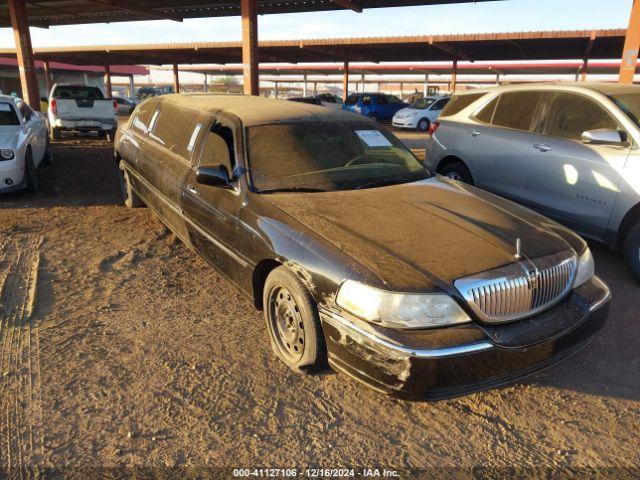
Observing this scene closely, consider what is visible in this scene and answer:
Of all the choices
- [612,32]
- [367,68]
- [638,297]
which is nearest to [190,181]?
[638,297]

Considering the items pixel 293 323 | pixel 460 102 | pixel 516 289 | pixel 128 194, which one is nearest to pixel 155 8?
pixel 128 194

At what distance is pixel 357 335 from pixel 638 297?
3103 millimetres

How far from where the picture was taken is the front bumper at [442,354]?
2.26 metres

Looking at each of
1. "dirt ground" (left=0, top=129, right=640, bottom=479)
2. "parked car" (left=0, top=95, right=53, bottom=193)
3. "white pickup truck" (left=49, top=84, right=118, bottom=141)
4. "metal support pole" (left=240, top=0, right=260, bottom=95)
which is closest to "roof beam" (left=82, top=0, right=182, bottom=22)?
"white pickup truck" (left=49, top=84, right=118, bottom=141)

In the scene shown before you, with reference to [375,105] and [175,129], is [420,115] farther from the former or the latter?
[175,129]

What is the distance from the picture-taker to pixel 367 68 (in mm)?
41000

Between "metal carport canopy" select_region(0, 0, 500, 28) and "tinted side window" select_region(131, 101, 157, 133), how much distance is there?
922 centimetres

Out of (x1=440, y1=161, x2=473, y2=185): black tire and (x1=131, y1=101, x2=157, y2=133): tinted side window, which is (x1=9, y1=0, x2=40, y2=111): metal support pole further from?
(x1=440, y1=161, x2=473, y2=185): black tire

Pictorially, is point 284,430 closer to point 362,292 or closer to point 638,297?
point 362,292

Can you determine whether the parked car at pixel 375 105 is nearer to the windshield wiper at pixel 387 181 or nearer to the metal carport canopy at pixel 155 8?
the metal carport canopy at pixel 155 8

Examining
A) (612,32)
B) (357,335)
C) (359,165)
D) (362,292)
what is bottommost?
(357,335)

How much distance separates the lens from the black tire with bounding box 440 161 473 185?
621 centimetres

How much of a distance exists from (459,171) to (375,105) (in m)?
19.6

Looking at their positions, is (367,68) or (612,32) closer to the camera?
(612,32)
